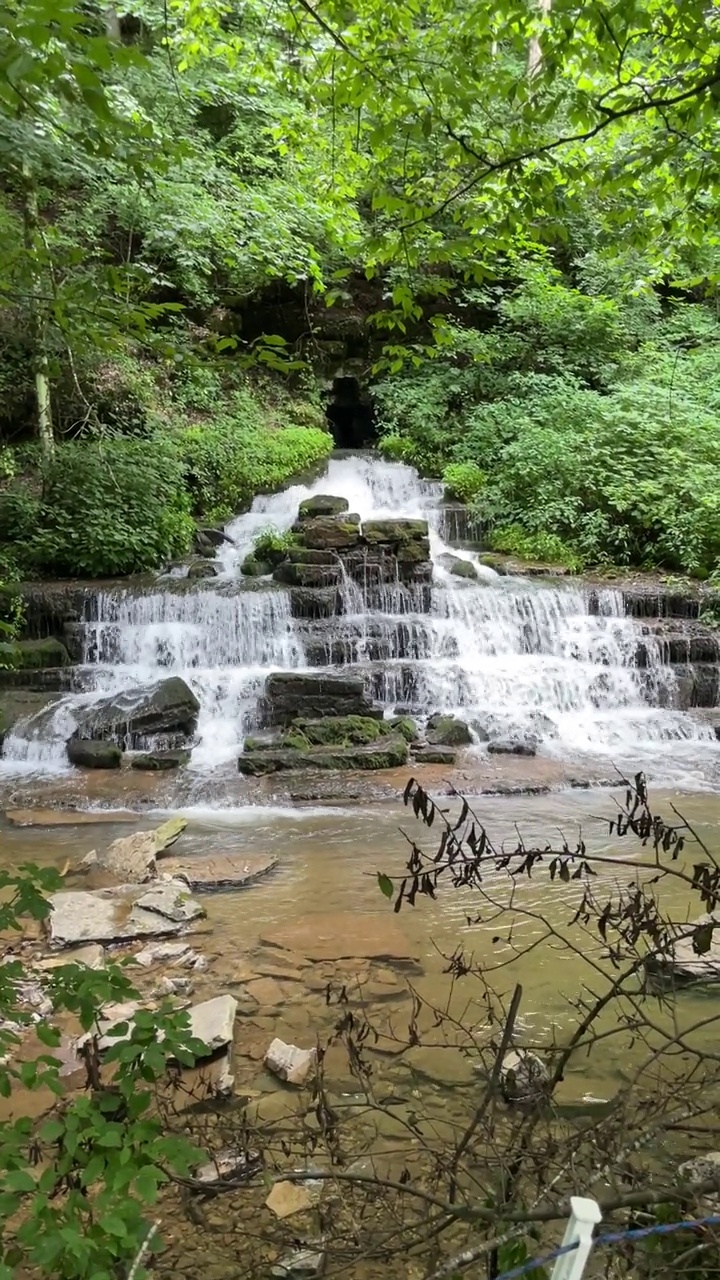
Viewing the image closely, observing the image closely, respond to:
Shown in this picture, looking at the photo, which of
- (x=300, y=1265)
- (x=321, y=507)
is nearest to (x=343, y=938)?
(x=300, y=1265)

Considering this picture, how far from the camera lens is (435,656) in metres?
11.1

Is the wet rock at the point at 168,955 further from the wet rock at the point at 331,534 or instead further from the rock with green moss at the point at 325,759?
the wet rock at the point at 331,534

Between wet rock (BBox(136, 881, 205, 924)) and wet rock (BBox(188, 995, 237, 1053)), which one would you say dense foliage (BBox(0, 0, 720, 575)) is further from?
wet rock (BBox(136, 881, 205, 924))

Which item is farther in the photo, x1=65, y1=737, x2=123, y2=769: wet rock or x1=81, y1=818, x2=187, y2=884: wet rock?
x1=65, y1=737, x2=123, y2=769: wet rock

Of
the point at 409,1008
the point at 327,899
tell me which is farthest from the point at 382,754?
the point at 409,1008

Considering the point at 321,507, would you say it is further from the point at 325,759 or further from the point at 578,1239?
the point at 578,1239

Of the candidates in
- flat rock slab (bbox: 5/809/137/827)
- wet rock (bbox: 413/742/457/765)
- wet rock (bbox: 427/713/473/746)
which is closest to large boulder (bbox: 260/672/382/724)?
wet rock (bbox: 427/713/473/746)

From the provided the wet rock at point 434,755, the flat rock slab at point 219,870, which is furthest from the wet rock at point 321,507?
the flat rock slab at point 219,870

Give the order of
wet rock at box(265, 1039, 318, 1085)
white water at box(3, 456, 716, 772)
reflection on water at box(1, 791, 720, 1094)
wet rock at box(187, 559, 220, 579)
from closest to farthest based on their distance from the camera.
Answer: wet rock at box(265, 1039, 318, 1085)
reflection on water at box(1, 791, 720, 1094)
white water at box(3, 456, 716, 772)
wet rock at box(187, 559, 220, 579)

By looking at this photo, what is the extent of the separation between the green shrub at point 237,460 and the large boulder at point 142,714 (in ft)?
18.4

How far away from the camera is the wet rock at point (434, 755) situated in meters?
8.85

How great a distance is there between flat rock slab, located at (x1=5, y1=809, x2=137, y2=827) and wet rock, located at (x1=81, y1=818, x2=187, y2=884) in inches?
33.9

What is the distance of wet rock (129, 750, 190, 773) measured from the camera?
862 cm

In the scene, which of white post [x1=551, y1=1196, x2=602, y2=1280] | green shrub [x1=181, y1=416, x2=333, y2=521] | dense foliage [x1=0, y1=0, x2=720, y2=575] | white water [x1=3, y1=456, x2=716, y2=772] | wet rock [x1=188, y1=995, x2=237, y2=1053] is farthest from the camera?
green shrub [x1=181, y1=416, x2=333, y2=521]
